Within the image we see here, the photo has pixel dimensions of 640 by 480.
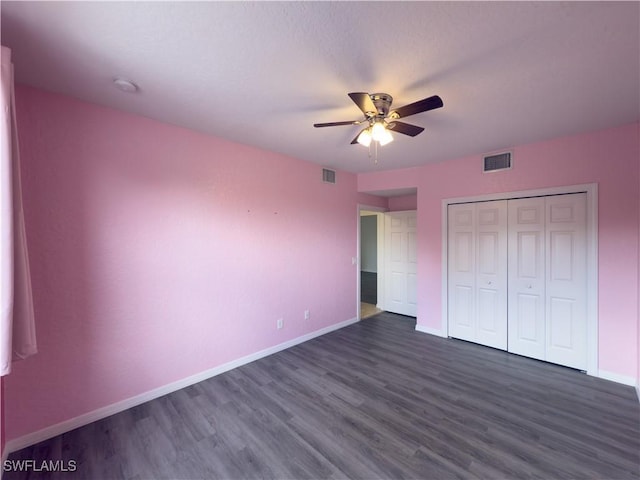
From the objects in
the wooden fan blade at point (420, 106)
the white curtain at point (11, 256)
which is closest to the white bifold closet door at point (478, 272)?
the wooden fan blade at point (420, 106)

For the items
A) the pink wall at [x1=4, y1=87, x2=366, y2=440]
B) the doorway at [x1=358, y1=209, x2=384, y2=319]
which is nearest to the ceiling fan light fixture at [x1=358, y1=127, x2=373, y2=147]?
the pink wall at [x1=4, y1=87, x2=366, y2=440]

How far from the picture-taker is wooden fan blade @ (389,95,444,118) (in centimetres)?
163

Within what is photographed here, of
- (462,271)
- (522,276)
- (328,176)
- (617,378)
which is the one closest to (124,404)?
(328,176)

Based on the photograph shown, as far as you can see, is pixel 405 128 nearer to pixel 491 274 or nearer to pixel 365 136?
pixel 365 136

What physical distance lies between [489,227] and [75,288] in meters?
4.59

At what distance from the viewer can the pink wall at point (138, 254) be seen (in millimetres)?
2000

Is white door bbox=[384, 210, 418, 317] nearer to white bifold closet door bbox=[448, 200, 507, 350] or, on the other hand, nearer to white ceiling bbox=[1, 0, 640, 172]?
white bifold closet door bbox=[448, 200, 507, 350]

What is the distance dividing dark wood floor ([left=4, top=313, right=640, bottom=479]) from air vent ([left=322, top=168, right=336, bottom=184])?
8.85 feet

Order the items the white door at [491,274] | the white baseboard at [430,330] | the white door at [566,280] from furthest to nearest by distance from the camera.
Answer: the white baseboard at [430,330], the white door at [491,274], the white door at [566,280]

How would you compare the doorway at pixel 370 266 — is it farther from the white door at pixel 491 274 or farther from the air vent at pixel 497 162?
the air vent at pixel 497 162

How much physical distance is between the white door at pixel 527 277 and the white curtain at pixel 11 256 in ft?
15.1

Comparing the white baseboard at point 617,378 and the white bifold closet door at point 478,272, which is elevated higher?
the white bifold closet door at point 478,272

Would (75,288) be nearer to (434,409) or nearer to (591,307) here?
(434,409)

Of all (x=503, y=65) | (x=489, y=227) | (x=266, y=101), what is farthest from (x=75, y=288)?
(x=489, y=227)
